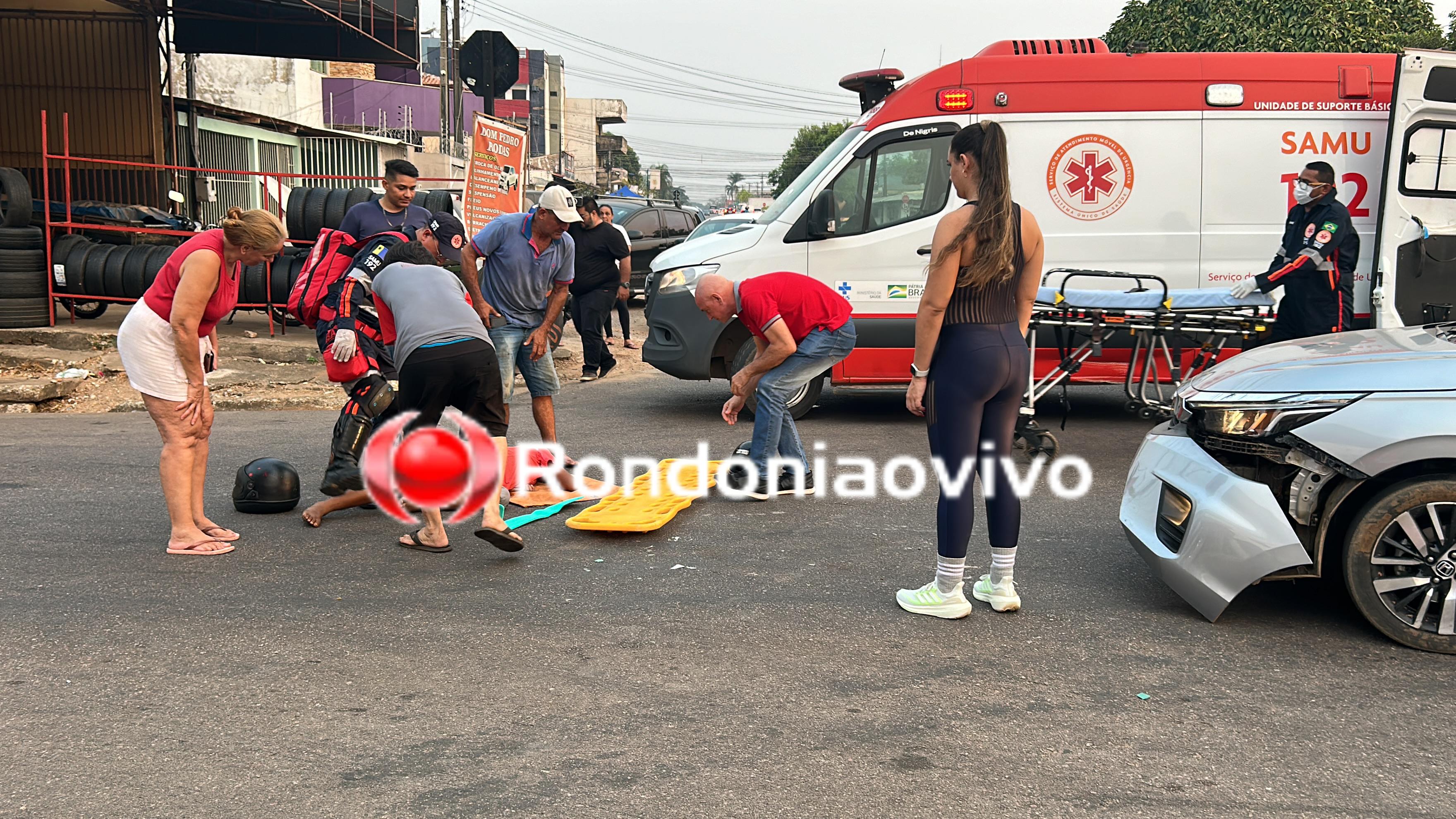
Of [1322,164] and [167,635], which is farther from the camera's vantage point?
[1322,164]

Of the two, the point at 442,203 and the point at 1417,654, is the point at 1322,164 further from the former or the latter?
the point at 442,203

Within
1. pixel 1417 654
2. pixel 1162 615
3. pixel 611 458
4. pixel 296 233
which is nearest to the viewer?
pixel 1417 654

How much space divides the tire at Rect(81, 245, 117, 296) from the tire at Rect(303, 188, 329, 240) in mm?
2168

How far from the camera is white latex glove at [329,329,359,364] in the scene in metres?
6.28

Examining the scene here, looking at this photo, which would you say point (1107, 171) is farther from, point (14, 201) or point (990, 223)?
point (14, 201)

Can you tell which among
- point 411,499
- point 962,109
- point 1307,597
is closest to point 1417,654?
point 1307,597

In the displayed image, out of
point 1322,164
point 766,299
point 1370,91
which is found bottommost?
point 766,299

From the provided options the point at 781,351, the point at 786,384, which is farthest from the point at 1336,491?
the point at 786,384

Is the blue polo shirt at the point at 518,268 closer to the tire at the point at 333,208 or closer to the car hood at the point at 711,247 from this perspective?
the car hood at the point at 711,247

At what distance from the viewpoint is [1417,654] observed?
14.5 feet

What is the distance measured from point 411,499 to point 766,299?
2260mm

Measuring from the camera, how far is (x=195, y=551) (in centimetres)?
580

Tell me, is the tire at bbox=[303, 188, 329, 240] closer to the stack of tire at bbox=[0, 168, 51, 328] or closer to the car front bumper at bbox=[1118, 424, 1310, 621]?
the stack of tire at bbox=[0, 168, 51, 328]

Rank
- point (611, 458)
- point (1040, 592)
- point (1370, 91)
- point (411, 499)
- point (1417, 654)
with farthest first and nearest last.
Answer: point (1370, 91) < point (611, 458) < point (411, 499) < point (1040, 592) < point (1417, 654)
